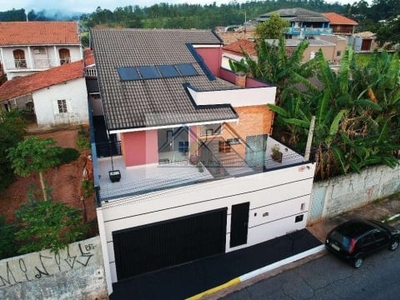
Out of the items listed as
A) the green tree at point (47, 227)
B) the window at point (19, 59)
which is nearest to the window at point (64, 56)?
the window at point (19, 59)

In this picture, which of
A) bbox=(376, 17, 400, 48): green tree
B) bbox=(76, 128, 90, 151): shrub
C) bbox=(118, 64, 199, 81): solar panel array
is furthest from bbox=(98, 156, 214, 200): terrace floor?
bbox=(376, 17, 400, 48): green tree

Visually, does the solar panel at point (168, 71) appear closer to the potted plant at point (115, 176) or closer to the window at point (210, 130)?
the window at point (210, 130)

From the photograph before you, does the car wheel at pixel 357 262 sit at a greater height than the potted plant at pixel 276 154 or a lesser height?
lesser

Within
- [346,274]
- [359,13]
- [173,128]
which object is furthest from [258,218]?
[359,13]

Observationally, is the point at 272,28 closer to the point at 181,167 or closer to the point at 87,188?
the point at 181,167

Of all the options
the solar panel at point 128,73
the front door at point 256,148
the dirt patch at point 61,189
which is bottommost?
the dirt patch at point 61,189

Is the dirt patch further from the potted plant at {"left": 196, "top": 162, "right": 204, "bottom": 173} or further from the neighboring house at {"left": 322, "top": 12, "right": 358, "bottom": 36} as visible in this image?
the neighboring house at {"left": 322, "top": 12, "right": 358, "bottom": 36}

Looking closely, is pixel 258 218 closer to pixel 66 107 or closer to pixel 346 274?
pixel 346 274
